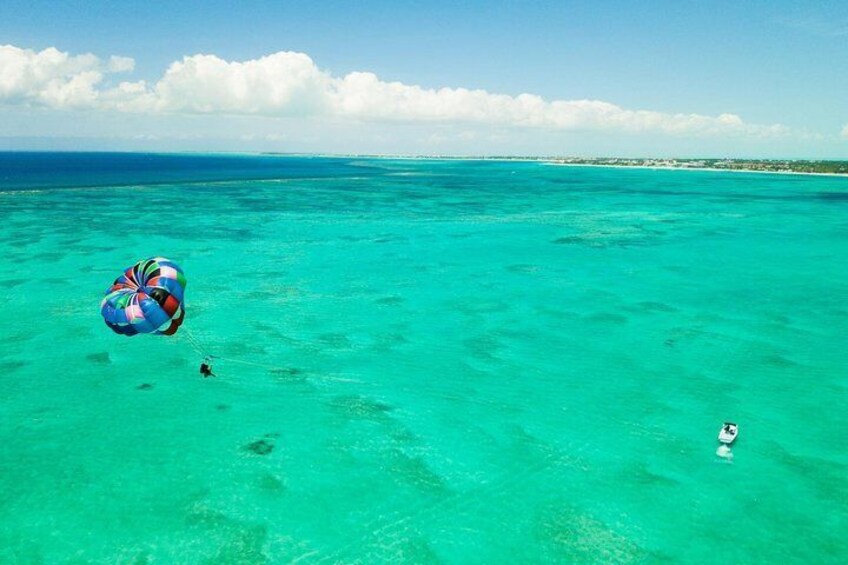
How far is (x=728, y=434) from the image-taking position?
23.6 metres

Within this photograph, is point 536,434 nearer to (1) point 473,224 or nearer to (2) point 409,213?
(1) point 473,224

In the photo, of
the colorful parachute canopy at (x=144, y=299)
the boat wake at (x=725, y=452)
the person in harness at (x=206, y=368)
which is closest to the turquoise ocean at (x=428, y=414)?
the boat wake at (x=725, y=452)

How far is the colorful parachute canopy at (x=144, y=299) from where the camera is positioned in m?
23.9

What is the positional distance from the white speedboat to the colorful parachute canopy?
24843mm

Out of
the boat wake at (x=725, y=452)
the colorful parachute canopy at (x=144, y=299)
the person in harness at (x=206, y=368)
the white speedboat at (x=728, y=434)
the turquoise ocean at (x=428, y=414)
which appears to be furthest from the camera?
the person in harness at (x=206, y=368)

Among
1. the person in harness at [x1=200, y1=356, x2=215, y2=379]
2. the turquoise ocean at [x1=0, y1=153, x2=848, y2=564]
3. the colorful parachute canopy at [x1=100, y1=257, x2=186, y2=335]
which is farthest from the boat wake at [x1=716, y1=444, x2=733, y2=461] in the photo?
the colorful parachute canopy at [x1=100, y1=257, x2=186, y2=335]

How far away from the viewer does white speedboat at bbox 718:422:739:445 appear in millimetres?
23562

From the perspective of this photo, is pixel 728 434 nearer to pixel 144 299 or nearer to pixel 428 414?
pixel 428 414

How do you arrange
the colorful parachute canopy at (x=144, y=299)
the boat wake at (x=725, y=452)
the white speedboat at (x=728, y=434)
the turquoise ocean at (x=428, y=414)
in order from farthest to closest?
the colorful parachute canopy at (x=144, y=299) < the white speedboat at (x=728, y=434) < the boat wake at (x=725, y=452) < the turquoise ocean at (x=428, y=414)

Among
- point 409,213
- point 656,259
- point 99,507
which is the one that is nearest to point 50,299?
point 99,507

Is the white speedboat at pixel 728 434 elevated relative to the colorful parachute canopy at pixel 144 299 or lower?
lower

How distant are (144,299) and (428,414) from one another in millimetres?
14023

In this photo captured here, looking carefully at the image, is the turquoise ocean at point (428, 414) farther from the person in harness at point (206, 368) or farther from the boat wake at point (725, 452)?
the person in harness at point (206, 368)

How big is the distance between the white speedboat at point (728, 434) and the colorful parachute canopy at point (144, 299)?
81.5 ft
